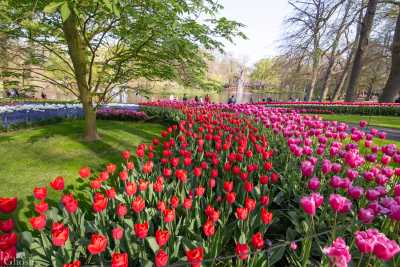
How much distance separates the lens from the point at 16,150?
557 cm

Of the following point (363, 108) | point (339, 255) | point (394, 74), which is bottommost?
point (339, 255)

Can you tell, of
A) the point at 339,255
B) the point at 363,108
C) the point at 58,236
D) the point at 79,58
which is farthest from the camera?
the point at 363,108

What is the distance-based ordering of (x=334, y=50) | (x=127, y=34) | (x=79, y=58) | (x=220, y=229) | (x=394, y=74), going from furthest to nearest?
1. (x=334, y=50)
2. (x=394, y=74)
3. (x=79, y=58)
4. (x=127, y=34)
5. (x=220, y=229)

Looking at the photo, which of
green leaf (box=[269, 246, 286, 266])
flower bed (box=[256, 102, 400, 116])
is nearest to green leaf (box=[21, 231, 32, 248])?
green leaf (box=[269, 246, 286, 266])

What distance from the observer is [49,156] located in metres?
5.26

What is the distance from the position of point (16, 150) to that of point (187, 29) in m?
4.71

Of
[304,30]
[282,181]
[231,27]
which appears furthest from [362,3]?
[282,181]

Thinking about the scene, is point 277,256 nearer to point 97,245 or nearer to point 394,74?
point 97,245

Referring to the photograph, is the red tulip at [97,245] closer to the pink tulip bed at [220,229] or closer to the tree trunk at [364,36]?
the pink tulip bed at [220,229]

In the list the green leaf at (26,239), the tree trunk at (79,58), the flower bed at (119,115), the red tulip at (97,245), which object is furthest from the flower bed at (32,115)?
the red tulip at (97,245)

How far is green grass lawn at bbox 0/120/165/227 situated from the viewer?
4.04m

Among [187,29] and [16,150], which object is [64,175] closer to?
[16,150]

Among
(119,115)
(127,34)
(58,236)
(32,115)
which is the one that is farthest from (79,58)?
(32,115)

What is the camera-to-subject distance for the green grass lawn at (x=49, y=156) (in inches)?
159
